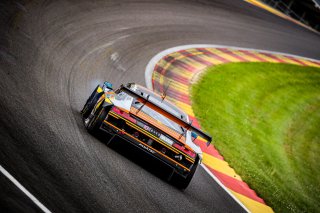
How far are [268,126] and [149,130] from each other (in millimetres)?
10348

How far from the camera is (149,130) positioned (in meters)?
7.64

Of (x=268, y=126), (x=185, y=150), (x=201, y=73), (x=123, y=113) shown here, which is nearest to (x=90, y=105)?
(x=123, y=113)

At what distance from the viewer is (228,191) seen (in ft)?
31.8

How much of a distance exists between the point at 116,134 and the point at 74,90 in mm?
2897

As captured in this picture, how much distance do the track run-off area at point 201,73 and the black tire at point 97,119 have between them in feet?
12.0

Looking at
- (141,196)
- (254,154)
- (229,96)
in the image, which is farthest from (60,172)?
(229,96)

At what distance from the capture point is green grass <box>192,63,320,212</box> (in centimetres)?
1201

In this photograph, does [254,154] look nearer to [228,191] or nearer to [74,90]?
[228,191]

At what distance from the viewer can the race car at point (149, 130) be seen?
761 cm

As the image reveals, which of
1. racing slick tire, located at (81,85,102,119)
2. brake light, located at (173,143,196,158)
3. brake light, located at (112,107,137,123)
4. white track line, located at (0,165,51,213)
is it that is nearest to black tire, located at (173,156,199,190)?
brake light, located at (173,143,196,158)

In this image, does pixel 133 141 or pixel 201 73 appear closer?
pixel 133 141

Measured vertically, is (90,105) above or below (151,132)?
below

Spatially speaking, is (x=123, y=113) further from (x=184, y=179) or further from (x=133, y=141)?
(x=184, y=179)

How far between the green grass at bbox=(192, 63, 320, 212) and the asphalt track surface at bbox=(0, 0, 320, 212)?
97.8 inches
